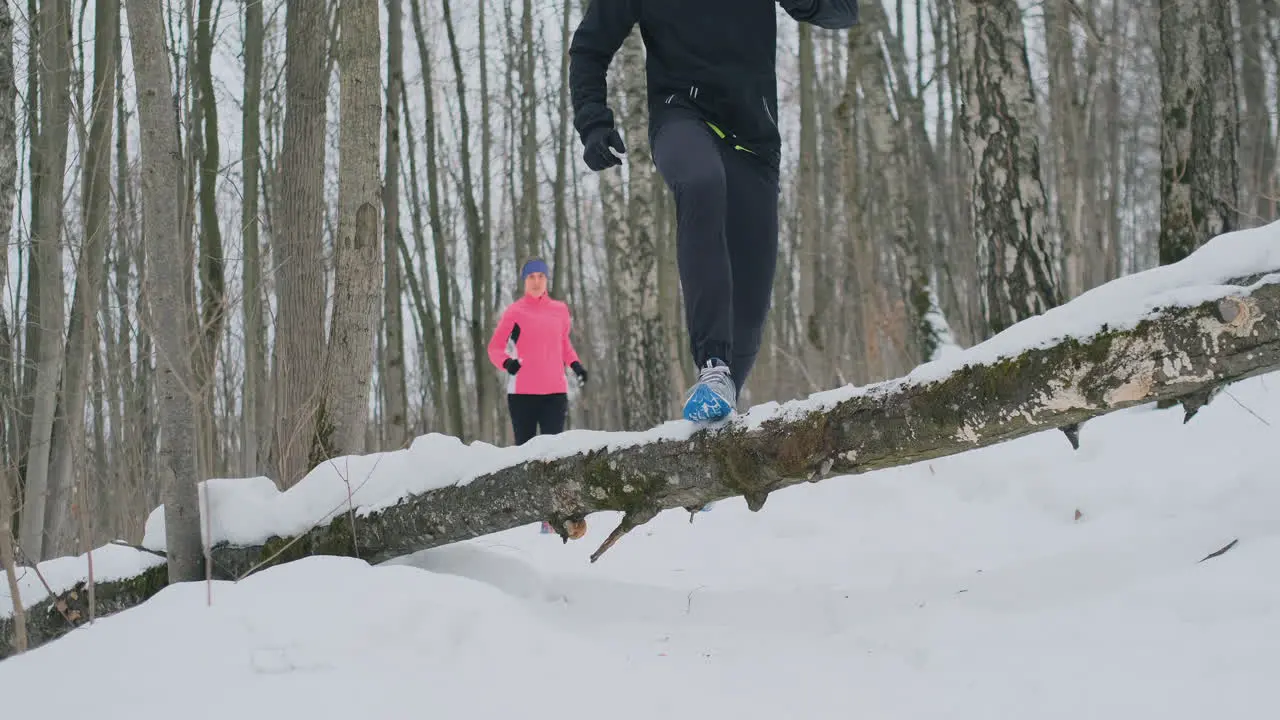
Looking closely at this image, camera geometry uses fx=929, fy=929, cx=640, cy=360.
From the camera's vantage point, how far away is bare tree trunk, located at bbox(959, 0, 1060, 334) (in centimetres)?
563

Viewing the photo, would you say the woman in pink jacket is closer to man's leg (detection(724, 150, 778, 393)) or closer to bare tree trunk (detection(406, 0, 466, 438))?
man's leg (detection(724, 150, 778, 393))

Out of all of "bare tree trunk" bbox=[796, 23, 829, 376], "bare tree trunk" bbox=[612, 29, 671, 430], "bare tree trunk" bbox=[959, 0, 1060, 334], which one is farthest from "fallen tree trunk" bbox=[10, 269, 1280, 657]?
"bare tree trunk" bbox=[796, 23, 829, 376]

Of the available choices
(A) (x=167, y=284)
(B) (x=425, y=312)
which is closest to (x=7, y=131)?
(A) (x=167, y=284)

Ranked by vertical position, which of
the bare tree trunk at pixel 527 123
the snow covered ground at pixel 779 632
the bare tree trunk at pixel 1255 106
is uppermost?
the bare tree trunk at pixel 527 123

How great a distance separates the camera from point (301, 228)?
586cm

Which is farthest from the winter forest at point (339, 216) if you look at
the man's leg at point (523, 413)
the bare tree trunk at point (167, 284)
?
the man's leg at point (523, 413)

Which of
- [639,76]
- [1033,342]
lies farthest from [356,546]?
[639,76]

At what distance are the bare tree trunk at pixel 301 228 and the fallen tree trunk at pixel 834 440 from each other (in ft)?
6.01

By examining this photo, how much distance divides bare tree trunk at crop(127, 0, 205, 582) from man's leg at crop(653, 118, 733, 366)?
1677 millimetres

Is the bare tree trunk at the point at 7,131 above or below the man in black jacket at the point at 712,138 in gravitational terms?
above

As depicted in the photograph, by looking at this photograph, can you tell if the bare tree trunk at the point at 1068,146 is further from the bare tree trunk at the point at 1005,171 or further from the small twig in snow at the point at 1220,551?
the small twig in snow at the point at 1220,551

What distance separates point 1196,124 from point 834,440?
192 inches

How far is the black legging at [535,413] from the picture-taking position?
282 inches

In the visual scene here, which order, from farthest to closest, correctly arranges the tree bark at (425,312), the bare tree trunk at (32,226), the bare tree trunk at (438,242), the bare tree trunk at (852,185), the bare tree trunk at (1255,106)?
1. the tree bark at (425,312)
2. the bare tree trunk at (438,242)
3. the bare tree trunk at (1255,106)
4. the bare tree trunk at (852,185)
5. the bare tree trunk at (32,226)
